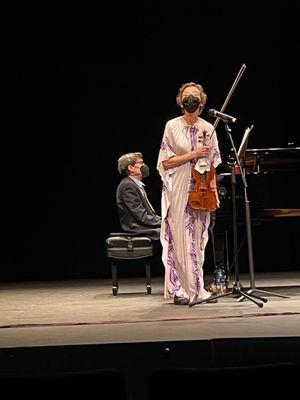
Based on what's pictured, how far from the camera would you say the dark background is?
809 centimetres

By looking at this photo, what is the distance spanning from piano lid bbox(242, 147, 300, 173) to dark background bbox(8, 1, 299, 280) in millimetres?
1832

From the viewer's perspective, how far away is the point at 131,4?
8078 mm

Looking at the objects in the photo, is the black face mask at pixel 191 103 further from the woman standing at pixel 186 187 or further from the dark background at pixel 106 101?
the dark background at pixel 106 101

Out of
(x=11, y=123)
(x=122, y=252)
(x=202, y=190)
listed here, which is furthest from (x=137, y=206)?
(x=11, y=123)

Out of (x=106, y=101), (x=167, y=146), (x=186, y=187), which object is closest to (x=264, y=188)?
(x=186, y=187)

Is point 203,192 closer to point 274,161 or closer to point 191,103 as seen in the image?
point 191,103

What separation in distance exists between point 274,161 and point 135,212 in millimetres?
1231

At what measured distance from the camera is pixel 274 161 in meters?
6.40

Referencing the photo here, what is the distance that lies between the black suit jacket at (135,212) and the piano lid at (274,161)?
979 mm

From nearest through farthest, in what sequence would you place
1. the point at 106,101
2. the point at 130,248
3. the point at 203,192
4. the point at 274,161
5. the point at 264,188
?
the point at 203,192 < the point at 264,188 < the point at 274,161 < the point at 130,248 < the point at 106,101

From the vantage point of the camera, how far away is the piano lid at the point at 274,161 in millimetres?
6316

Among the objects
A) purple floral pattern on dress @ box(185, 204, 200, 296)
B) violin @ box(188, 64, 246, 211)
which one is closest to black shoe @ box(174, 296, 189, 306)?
purple floral pattern on dress @ box(185, 204, 200, 296)

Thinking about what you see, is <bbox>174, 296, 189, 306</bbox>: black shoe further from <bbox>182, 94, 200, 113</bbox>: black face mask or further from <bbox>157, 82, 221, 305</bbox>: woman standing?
<bbox>182, 94, 200, 113</bbox>: black face mask

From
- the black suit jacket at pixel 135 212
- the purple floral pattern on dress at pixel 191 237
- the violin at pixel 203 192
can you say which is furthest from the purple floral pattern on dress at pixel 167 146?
the black suit jacket at pixel 135 212
